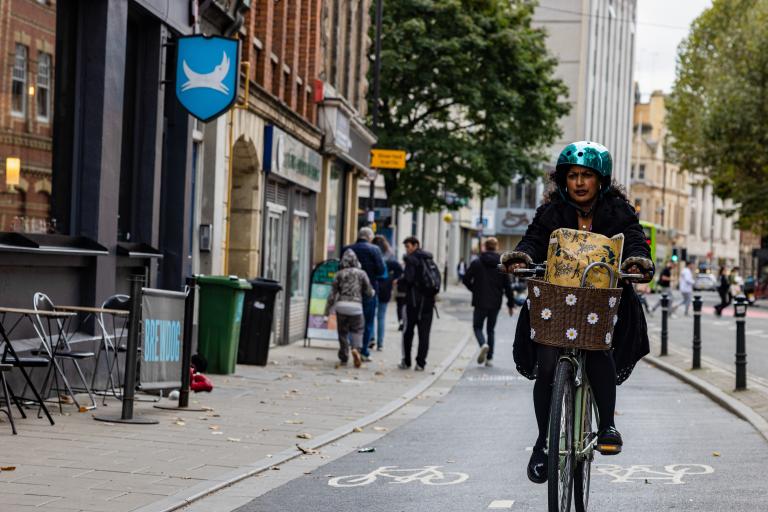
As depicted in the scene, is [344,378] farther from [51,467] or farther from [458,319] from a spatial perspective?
[458,319]

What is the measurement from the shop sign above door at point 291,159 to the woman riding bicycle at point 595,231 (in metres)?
14.2

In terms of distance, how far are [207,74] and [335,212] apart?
1585cm

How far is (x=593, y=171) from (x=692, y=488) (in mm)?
2461

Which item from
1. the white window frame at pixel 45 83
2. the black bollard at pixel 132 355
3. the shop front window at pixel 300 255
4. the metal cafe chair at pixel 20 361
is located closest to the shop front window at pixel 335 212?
the shop front window at pixel 300 255

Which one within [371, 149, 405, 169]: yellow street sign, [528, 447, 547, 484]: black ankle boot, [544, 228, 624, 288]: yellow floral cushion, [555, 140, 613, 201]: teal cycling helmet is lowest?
[528, 447, 547, 484]: black ankle boot

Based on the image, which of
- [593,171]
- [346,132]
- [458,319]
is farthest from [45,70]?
[458,319]

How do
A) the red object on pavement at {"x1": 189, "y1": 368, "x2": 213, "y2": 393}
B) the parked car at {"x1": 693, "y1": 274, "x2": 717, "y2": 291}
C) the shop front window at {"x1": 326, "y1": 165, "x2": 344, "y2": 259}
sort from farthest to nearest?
the parked car at {"x1": 693, "y1": 274, "x2": 717, "y2": 291} < the shop front window at {"x1": 326, "y1": 165, "x2": 344, "y2": 259} < the red object on pavement at {"x1": 189, "y1": 368, "x2": 213, "y2": 393}

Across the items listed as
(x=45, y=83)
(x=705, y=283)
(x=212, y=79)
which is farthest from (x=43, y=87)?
(x=705, y=283)

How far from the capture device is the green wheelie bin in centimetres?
1556

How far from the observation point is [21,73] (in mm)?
11609

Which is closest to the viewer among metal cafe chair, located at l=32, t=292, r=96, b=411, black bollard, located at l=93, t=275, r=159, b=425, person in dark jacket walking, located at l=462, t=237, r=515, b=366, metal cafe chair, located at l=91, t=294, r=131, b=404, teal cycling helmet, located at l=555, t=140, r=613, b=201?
teal cycling helmet, located at l=555, t=140, r=613, b=201

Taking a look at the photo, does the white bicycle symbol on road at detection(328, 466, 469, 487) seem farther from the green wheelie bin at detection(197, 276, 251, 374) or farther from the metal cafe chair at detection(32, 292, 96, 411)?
the green wheelie bin at detection(197, 276, 251, 374)

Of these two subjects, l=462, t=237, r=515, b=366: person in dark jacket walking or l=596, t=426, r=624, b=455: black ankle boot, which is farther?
l=462, t=237, r=515, b=366: person in dark jacket walking

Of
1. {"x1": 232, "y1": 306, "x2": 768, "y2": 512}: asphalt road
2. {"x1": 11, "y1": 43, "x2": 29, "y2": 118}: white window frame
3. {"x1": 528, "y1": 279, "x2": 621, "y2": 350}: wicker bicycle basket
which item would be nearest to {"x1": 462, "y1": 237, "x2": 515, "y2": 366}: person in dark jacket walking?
{"x1": 232, "y1": 306, "x2": 768, "y2": 512}: asphalt road
